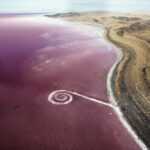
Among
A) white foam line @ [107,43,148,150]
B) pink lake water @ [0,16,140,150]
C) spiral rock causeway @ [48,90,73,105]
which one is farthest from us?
spiral rock causeway @ [48,90,73,105]

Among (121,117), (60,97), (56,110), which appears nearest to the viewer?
(121,117)

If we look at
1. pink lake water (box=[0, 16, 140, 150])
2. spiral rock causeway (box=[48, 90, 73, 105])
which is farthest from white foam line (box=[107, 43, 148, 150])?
spiral rock causeway (box=[48, 90, 73, 105])

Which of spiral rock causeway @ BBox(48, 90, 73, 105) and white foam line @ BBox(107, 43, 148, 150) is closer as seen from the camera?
white foam line @ BBox(107, 43, 148, 150)

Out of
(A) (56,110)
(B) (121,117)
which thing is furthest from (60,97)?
(B) (121,117)

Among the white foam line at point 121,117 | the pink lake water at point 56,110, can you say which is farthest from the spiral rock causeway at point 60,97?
the white foam line at point 121,117

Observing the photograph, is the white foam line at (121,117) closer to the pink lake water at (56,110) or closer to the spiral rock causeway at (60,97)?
the pink lake water at (56,110)

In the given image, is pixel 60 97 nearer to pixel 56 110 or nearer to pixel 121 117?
pixel 56 110

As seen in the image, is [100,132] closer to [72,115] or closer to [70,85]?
[72,115]

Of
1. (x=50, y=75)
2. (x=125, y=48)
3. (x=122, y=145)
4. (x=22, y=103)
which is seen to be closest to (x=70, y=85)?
(x=50, y=75)

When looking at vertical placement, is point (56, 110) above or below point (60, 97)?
below

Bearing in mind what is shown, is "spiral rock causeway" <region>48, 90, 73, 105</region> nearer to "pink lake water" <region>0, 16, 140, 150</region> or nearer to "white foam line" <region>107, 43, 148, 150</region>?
"pink lake water" <region>0, 16, 140, 150</region>
